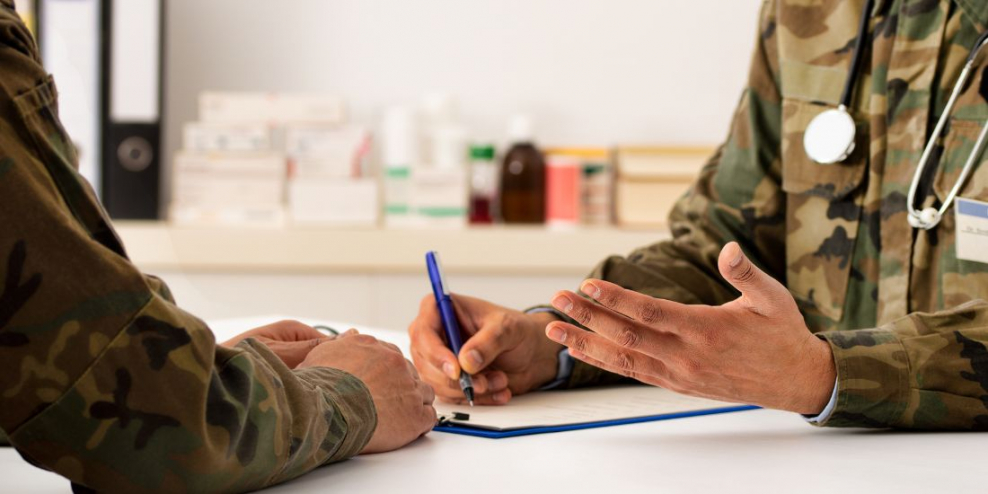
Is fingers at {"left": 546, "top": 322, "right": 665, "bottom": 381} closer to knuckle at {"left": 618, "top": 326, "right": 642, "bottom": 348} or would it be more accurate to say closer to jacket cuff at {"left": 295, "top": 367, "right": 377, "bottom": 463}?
knuckle at {"left": 618, "top": 326, "right": 642, "bottom": 348}

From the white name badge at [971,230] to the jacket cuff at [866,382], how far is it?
28cm

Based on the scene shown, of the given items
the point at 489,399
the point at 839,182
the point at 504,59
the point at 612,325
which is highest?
the point at 504,59

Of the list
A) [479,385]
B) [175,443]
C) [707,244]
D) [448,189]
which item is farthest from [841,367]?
[448,189]

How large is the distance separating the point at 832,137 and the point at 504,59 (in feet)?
5.04

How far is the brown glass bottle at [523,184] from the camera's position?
8.59 ft

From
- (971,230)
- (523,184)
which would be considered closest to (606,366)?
(971,230)

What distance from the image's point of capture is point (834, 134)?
134cm

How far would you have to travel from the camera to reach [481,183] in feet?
8.71

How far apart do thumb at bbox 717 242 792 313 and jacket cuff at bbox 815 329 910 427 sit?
0.39ft

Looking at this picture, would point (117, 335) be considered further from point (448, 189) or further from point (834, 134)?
point (448, 189)

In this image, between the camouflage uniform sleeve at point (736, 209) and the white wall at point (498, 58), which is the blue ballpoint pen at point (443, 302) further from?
the white wall at point (498, 58)

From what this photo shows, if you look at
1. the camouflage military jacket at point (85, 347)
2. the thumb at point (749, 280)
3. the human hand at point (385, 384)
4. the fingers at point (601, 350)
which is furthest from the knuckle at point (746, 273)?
the camouflage military jacket at point (85, 347)

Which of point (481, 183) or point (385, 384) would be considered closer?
point (385, 384)

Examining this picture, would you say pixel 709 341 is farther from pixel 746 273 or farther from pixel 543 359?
pixel 543 359
